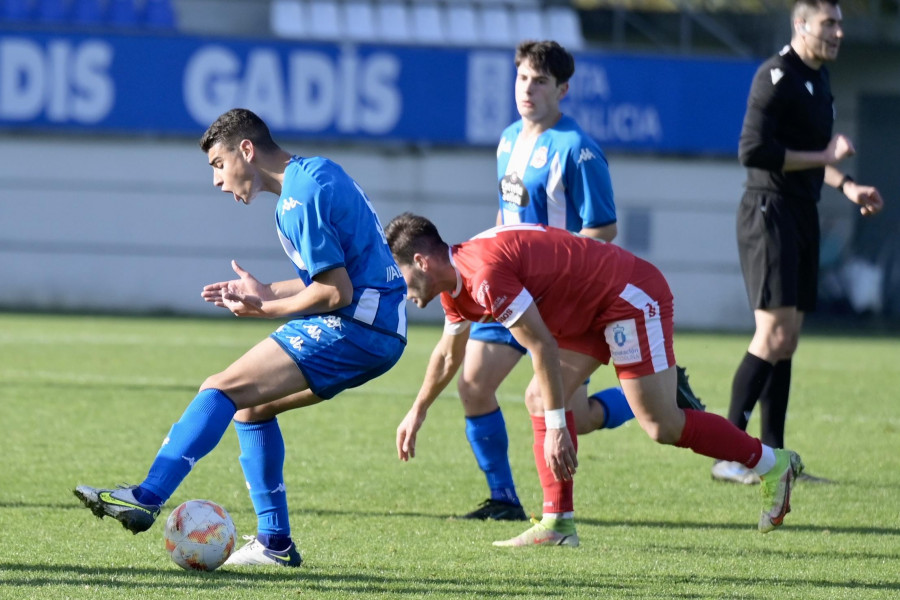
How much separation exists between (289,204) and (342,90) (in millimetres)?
16290

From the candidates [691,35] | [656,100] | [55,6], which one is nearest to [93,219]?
[55,6]

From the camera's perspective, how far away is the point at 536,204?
19.9ft

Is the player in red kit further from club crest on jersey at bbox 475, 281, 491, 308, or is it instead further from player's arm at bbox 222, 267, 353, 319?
player's arm at bbox 222, 267, 353, 319

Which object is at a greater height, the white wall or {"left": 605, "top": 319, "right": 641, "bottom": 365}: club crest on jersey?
{"left": 605, "top": 319, "right": 641, "bottom": 365}: club crest on jersey

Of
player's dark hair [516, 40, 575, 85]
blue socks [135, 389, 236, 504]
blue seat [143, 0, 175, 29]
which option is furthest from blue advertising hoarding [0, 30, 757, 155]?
blue socks [135, 389, 236, 504]

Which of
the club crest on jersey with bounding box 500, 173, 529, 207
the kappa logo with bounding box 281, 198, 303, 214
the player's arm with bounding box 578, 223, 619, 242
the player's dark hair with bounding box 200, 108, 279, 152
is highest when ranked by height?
the player's dark hair with bounding box 200, 108, 279, 152

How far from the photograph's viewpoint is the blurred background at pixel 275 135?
20.1m

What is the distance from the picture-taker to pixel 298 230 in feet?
15.1

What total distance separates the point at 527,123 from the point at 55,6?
54.1 ft

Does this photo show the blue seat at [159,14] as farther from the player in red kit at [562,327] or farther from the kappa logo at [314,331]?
the kappa logo at [314,331]

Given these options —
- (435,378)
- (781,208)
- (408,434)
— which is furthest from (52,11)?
(408,434)

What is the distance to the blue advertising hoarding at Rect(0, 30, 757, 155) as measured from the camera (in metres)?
20.0

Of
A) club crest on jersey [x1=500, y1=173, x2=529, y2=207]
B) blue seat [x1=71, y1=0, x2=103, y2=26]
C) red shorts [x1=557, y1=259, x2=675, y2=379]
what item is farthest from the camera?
blue seat [x1=71, y1=0, x2=103, y2=26]

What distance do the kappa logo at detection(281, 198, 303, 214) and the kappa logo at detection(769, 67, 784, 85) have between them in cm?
332
